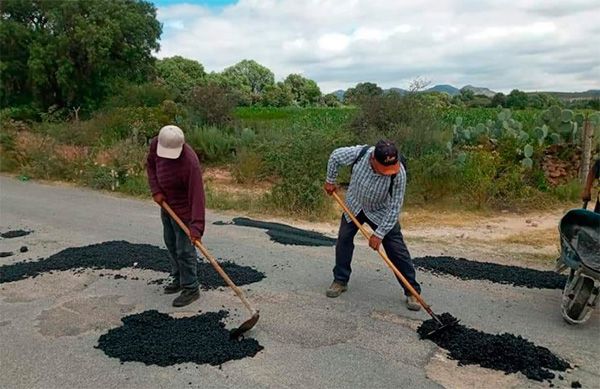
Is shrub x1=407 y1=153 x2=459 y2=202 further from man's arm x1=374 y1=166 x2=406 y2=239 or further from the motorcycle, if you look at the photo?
man's arm x1=374 y1=166 x2=406 y2=239

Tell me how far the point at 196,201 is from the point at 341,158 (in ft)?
4.54

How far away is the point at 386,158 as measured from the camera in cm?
462

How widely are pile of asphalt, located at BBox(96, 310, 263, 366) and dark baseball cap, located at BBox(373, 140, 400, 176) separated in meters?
1.76

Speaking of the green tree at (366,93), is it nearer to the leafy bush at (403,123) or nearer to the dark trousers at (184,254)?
the leafy bush at (403,123)

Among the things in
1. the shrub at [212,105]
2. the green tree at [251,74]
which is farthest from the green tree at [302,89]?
the shrub at [212,105]

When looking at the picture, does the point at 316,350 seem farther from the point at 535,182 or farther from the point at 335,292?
the point at 535,182

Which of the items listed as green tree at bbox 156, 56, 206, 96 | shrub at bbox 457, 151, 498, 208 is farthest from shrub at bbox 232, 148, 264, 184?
green tree at bbox 156, 56, 206, 96

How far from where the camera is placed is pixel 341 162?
5.18 metres

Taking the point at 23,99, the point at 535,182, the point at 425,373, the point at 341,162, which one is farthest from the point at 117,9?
the point at 425,373

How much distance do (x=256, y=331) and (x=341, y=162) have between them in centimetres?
172

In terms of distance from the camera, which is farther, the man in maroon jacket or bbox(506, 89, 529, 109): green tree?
bbox(506, 89, 529, 109): green tree

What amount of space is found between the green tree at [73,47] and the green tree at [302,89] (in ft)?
90.9

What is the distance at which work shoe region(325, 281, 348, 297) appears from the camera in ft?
17.4

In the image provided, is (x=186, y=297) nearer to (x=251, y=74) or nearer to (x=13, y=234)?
(x=13, y=234)
